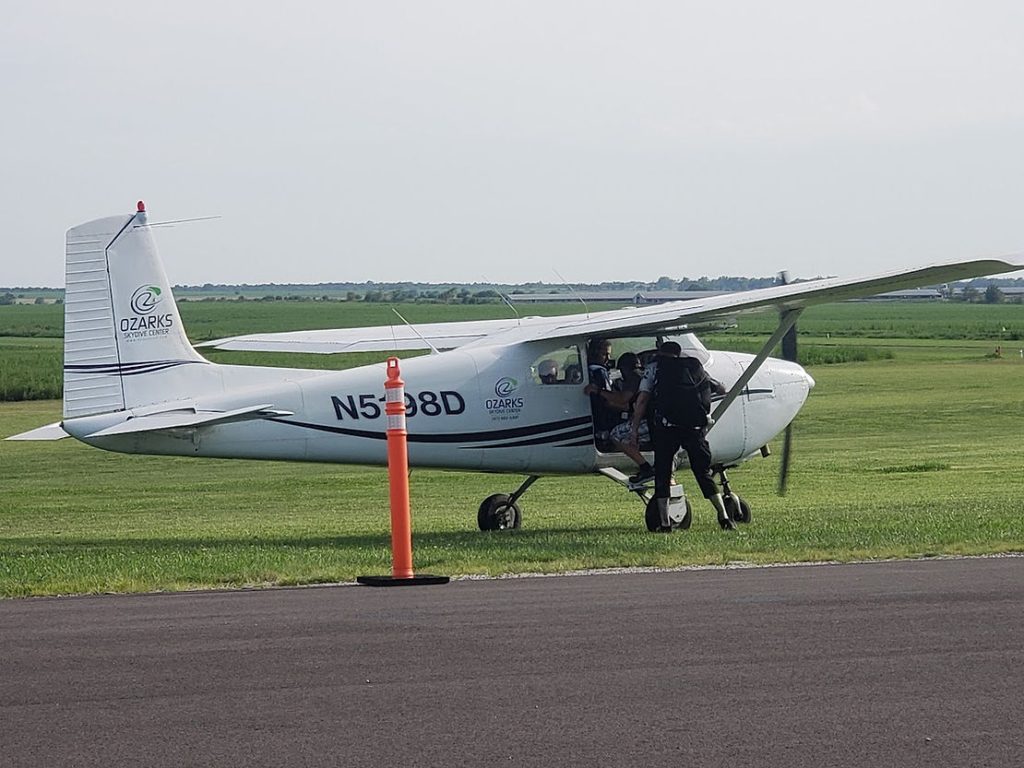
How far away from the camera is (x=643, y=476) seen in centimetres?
1559

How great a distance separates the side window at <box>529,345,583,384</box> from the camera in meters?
15.8

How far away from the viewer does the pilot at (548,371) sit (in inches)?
623

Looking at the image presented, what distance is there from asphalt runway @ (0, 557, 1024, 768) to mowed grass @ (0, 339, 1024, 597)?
1832mm

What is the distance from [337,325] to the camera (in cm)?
12212

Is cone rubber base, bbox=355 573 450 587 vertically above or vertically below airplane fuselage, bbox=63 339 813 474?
below

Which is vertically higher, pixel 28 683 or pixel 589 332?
pixel 589 332

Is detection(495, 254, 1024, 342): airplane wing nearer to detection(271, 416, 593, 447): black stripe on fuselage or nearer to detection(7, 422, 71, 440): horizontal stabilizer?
detection(271, 416, 593, 447): black stripe on fuselage

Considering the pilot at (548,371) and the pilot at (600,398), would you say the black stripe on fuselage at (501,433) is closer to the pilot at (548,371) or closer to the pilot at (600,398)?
the pilot at (600,398)

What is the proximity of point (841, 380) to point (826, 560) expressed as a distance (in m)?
40.2

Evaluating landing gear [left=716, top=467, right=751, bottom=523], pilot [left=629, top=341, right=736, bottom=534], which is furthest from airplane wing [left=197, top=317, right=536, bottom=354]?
pilot [left=629, top=341, right=736, bottom=534]

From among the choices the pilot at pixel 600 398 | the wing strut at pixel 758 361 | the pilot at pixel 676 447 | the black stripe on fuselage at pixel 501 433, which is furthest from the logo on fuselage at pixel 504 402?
the wing strut at pixel 758 361

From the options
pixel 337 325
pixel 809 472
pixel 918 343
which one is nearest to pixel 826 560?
pixel 809 472

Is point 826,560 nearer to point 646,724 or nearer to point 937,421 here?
point 646,724

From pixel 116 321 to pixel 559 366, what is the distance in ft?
14.3
